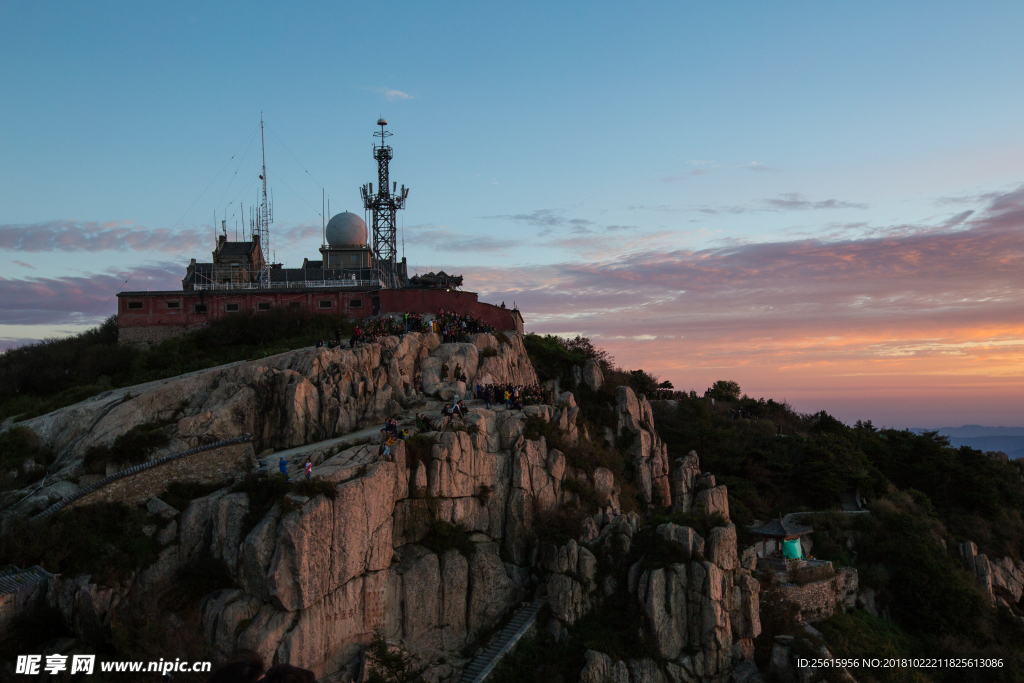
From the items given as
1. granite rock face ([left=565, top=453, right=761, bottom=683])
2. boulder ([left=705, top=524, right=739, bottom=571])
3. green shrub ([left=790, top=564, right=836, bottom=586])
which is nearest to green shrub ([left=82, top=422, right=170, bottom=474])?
granite rock face ([left=565, top=453, right=761, bottom=683])

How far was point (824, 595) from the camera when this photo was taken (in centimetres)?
3553

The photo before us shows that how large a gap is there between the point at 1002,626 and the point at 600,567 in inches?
978

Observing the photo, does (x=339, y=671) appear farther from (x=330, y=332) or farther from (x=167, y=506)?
(x=330, y=332)

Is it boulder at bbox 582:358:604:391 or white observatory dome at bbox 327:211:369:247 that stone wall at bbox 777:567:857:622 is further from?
white observatory dome at bbox 327:211:369:247

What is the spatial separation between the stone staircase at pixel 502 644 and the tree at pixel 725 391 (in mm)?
40874

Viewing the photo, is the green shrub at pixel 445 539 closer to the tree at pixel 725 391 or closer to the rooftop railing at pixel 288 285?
the rooftop railing at pixel 288 285

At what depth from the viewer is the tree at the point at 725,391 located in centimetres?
6731

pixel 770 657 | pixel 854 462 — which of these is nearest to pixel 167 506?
pixel 770 657

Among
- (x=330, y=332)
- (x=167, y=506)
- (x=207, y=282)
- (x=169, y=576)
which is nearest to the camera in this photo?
(x=169, y=576)

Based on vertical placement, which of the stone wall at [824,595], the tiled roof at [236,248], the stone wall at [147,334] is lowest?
the stone wall at [824,595]

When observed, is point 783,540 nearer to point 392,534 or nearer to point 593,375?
point 593,375

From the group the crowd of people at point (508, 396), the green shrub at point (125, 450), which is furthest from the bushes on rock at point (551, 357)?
the green shrub at point (125, 450)

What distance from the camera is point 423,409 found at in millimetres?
37969

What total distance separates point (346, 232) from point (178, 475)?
3471 cm
